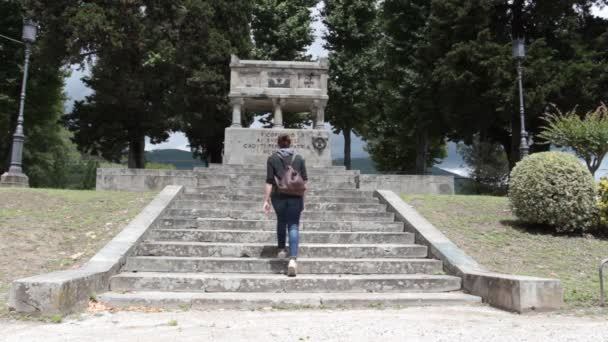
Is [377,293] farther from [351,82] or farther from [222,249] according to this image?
[351,82]

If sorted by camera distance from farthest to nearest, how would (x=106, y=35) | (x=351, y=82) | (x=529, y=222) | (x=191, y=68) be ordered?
(x=351, y=82) → (x=191, y=68) → (x=106, y=35) → (x=529, y=222)

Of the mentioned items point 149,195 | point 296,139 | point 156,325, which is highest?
point 296,139

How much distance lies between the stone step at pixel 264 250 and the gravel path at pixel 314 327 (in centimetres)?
189

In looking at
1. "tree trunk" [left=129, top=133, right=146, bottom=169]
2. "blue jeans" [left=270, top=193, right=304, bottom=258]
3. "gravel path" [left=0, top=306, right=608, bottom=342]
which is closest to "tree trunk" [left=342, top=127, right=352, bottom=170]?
"tree trunk" [left=129, top=133, right=146, bottom=169]

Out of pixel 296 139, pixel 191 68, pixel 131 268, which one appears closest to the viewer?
pixel 131 268

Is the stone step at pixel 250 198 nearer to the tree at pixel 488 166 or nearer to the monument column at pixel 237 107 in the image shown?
the monument column at pixel 237 107

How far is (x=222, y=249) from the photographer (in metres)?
7.32

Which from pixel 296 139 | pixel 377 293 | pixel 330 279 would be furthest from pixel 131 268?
pixel 296 139

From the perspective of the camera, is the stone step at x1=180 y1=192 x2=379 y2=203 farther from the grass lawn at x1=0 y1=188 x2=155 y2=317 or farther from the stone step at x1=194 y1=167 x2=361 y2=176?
the stone step at x1=194 y1=167 x2=361 y2=176

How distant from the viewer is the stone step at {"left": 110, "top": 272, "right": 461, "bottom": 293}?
6180 mm

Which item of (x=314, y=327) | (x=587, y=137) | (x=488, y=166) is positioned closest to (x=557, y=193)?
(x=587, y=137)

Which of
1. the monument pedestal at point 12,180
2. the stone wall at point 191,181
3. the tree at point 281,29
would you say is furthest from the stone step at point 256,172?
the tree at point 281,29

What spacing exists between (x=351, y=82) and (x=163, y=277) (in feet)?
76.9

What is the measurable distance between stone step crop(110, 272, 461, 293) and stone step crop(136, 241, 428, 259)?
692 mm
